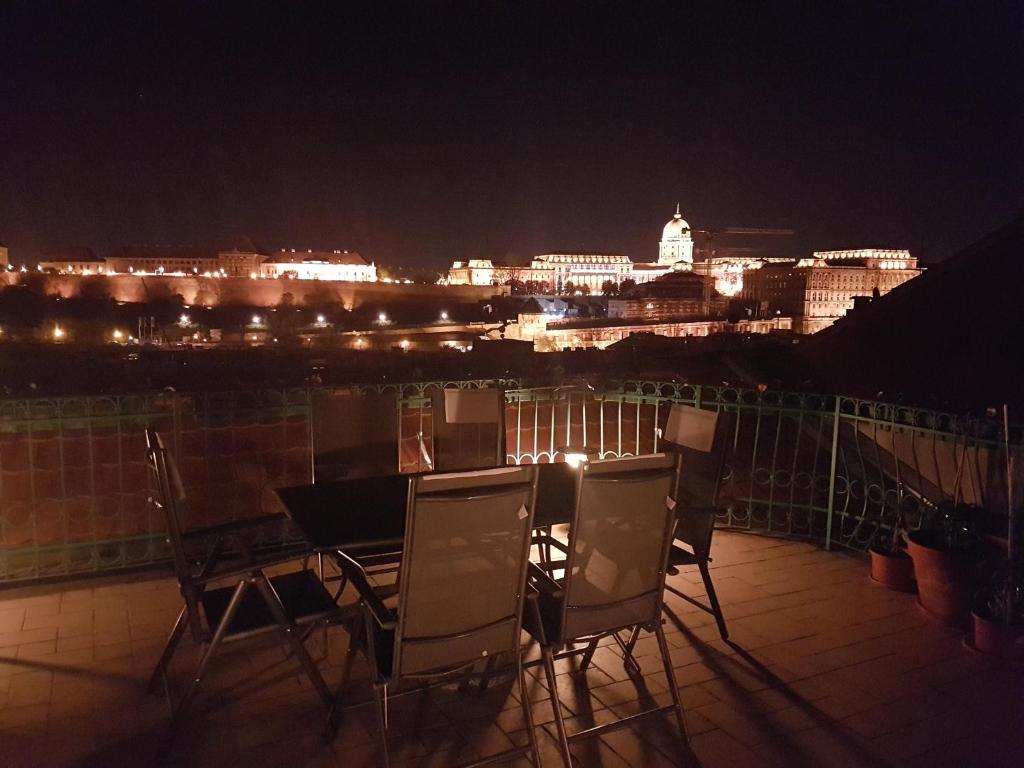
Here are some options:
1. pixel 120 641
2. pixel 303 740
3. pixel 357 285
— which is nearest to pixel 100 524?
pixel 120 641

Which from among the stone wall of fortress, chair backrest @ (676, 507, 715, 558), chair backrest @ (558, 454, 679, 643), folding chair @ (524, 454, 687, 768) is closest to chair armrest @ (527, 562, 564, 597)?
folding chair @ (524, 454, 687, 768)

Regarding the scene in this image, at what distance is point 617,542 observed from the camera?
2.48m

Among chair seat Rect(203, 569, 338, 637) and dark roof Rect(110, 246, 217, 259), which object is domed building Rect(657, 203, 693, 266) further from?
chair seat Rect(203, 569, 338, 637)

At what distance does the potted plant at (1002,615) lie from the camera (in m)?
3.33

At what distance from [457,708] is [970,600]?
8.44ft

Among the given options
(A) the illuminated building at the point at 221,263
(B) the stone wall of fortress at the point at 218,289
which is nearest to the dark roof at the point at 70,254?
(A) the illuminated building at the point at 221,263

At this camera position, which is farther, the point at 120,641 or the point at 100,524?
the point at 100,524

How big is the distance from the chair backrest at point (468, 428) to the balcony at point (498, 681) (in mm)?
30

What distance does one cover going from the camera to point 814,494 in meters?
4.98

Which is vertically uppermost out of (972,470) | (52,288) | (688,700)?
(52,288)

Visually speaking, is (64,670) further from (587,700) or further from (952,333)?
(952,333)

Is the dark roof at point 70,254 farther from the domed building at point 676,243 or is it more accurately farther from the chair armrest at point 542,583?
the chair armrest at point 542,583

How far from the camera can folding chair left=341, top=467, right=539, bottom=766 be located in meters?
2.15

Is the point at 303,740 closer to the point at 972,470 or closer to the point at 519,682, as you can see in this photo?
the point at 519,682
